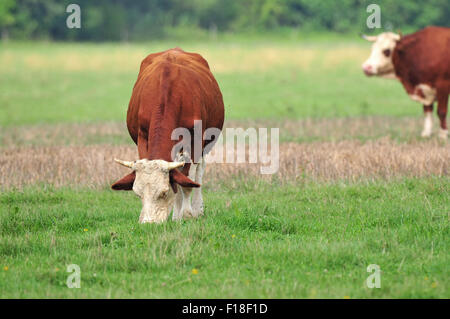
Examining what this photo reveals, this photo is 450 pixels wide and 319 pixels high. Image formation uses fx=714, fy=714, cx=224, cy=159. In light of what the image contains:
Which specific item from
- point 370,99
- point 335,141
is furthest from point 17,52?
point 335,141

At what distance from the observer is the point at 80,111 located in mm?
26625

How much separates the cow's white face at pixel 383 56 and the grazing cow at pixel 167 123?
8203 mm

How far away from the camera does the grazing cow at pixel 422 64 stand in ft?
51.6

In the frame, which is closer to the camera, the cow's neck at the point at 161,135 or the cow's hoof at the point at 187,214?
the cow's neck at the point at 161,135

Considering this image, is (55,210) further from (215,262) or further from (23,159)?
(23,159)

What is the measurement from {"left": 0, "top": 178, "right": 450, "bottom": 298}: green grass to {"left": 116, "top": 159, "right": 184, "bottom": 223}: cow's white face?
Result: 0.15 m

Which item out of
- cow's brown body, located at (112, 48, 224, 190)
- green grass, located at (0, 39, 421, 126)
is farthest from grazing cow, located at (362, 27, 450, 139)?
cow's brown body, located at (112, 48, 224, 190)

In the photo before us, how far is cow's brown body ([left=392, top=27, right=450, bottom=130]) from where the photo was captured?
618 inches

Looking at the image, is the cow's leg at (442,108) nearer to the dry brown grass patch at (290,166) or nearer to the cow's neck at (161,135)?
the dry brown grass patch at (290,166)

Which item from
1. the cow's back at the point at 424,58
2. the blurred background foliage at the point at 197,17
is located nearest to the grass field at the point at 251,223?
the cow's back at the point at 424,58

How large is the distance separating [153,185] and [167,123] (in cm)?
82
